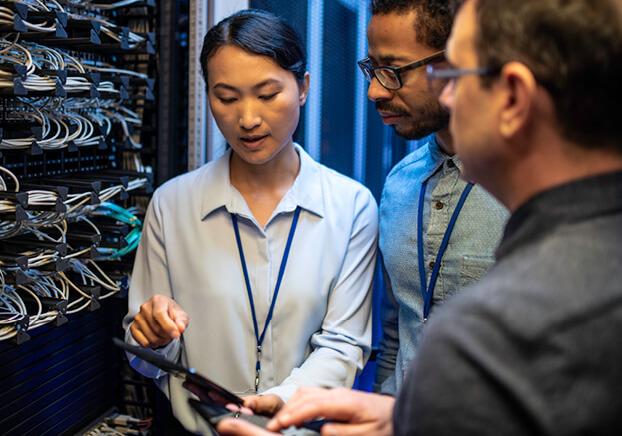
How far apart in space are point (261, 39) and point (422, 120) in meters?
0.46

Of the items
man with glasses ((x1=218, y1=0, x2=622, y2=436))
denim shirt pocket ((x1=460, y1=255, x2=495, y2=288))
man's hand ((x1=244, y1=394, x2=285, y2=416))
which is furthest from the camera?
denim shirt pocket ((x1=460, y1=255, x2=495, y2=288))

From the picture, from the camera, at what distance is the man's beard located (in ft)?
5.07

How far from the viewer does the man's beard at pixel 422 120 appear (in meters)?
1.55

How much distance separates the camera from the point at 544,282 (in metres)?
0.73

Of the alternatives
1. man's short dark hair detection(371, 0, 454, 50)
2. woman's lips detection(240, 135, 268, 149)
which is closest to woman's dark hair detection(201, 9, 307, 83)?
woman's lips detection(240, 135, 268, 149)

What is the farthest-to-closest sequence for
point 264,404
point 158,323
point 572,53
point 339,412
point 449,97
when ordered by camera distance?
point 158,323 < point 264,404 < point 339,412 < point 449,97 < point 572,53

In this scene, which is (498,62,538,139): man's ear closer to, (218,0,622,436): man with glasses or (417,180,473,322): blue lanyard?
(218,0,622,436): man with glasses

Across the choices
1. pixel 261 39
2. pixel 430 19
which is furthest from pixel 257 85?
pixel 430 19

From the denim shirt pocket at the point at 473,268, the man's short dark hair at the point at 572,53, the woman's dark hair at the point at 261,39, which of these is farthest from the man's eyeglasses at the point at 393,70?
the man's short dark hair at the point at 572,53

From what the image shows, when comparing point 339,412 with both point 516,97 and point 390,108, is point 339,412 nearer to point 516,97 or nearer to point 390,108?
point 516,97

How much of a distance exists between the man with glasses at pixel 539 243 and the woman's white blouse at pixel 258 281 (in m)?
0.85

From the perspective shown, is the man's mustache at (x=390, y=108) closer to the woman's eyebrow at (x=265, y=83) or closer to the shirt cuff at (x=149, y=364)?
the woman's eyebrow at (x=265, y=83)

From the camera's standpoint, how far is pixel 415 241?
5.45ft

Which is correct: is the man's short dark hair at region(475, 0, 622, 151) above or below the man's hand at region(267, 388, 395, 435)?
above
